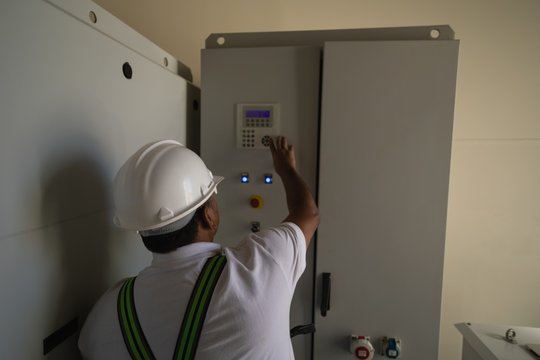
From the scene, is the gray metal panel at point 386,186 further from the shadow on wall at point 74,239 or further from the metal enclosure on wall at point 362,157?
the shadow on wall at point 74,239

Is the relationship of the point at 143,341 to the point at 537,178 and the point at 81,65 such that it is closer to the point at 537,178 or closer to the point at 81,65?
the point at 81,65

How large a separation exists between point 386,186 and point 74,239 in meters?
0.97

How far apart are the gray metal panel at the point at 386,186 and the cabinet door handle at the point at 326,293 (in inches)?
1.2

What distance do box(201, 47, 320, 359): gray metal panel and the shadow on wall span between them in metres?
0.43

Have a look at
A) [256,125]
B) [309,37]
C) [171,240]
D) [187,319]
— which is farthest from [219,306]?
[309,37]

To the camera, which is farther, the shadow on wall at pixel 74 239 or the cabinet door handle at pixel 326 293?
the cabinet door handle at pixel 326 293

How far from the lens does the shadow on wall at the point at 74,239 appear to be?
620 millimetres

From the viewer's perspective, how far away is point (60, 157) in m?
0.62

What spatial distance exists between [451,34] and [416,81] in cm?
23

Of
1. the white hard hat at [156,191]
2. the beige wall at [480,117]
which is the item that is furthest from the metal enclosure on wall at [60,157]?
the beige wall at [480,117]

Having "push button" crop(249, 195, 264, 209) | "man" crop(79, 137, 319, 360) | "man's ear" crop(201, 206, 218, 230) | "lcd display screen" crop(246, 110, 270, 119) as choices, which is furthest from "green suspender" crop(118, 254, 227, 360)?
"lcd display screen" crop(246, 110, 270, 119)

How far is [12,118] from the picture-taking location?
507 millimetres

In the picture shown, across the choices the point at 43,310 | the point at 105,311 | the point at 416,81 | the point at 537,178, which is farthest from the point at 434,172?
the point at 43,310

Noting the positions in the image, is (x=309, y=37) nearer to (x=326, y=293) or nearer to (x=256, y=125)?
(x=256, y=125)
